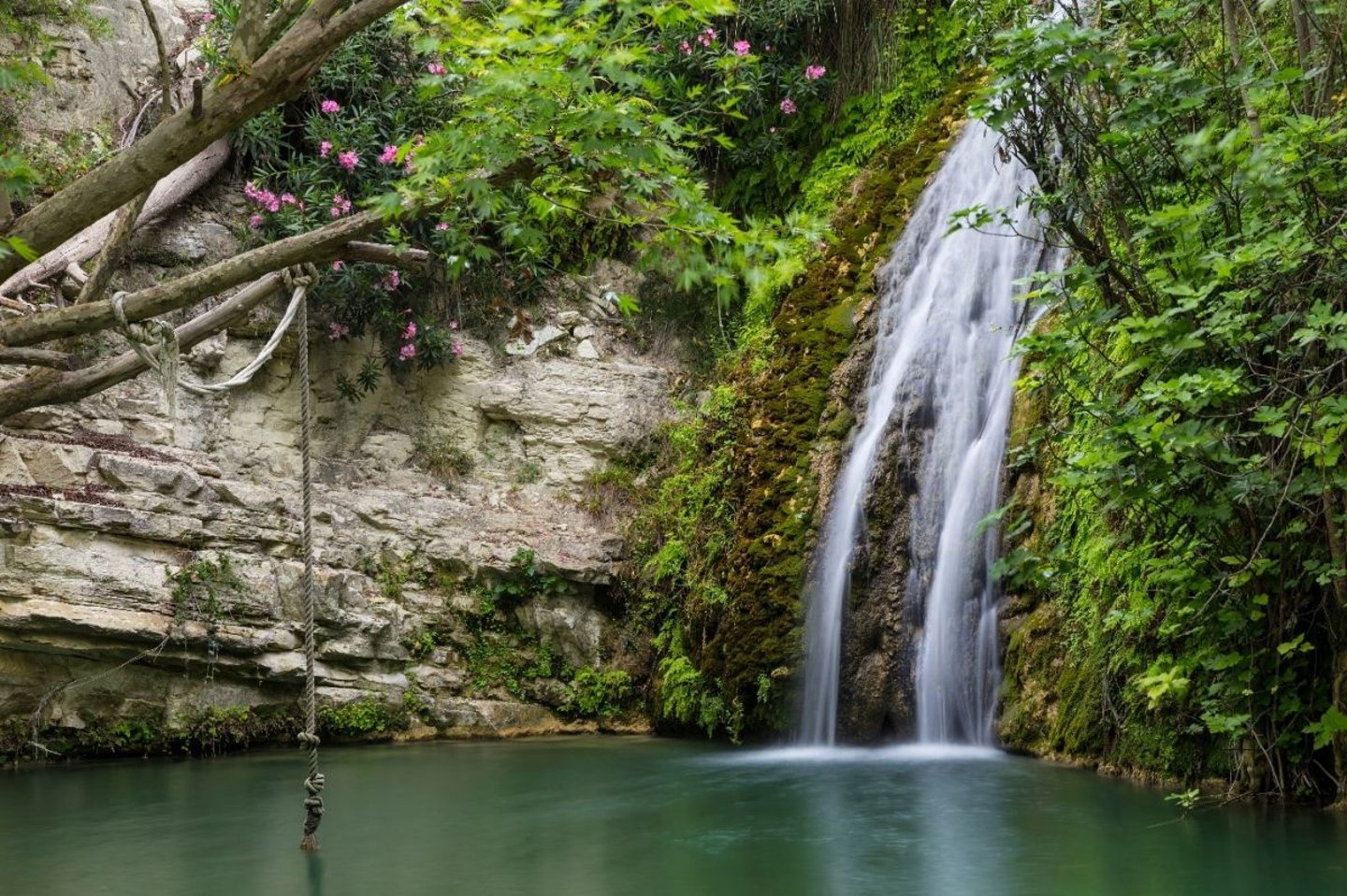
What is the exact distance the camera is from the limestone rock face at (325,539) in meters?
8.86

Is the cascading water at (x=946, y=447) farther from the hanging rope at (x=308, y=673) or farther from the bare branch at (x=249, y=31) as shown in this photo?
the bare branch at (x=249, y=31)

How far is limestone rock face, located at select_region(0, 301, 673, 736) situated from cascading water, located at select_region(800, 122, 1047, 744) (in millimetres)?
2571

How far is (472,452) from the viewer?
38.5ft

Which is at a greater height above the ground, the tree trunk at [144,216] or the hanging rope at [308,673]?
the tree trunk at [144,216]

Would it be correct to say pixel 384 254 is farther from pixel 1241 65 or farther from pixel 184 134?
pixel 1241 65

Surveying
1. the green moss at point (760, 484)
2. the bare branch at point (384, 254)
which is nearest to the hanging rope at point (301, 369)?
the bare branch at point (384, 254)

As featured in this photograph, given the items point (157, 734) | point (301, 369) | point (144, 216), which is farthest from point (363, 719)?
point (144, 216)

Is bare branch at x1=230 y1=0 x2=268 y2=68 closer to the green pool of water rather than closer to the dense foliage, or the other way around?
the dense foliage

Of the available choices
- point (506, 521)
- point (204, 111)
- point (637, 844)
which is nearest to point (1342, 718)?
point (637, 844)

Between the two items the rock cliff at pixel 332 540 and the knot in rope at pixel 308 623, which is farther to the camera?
the rock cliff at pixel 332 540

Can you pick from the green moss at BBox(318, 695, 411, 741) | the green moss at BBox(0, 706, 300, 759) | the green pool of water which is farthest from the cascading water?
the green moss at BBox(0, 706, 300, 759)

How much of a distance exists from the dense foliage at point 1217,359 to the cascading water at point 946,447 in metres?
1.46

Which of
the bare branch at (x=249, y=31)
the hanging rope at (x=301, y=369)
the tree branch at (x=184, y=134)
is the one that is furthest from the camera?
the hanging rope at (x=301, y=369)

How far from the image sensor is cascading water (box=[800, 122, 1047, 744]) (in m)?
8.27
